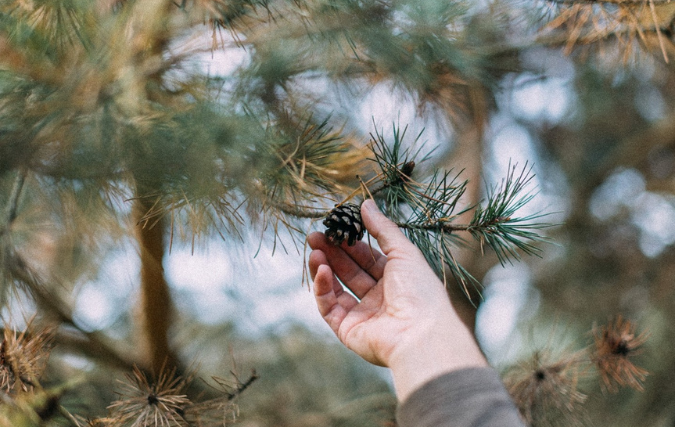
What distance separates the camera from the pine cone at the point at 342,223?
1.85 feet

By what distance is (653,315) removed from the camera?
1.99 m

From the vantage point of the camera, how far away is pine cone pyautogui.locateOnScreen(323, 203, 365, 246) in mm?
565

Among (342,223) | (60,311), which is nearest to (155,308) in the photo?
(60,311)

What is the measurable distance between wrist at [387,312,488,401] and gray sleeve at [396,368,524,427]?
0.03ft

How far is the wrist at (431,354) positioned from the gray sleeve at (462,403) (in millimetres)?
10

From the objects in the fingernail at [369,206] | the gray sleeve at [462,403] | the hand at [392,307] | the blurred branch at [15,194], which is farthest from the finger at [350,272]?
the blurred branch at [15,194]

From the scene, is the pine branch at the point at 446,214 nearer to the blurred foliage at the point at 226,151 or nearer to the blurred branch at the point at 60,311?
the blurred foliage at the point at 226,151

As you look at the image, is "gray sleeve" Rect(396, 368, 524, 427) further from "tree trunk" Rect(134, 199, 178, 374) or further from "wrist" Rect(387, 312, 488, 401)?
"tree trunk" Rect(134, 199, 178, 374)

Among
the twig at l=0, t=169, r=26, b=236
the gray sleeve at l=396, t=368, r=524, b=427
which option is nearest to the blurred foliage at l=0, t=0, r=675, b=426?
the twig at l=0, t=169, r=26, b=236

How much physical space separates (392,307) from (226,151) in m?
0.29

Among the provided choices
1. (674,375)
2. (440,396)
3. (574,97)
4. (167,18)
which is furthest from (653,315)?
(167,18)

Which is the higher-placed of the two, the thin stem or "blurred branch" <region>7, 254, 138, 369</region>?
the thin stem

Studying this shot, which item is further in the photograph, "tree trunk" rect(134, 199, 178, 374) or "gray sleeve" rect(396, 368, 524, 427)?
"tree trunk" rect(134, 199, 178, 374)

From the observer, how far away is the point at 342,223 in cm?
57
